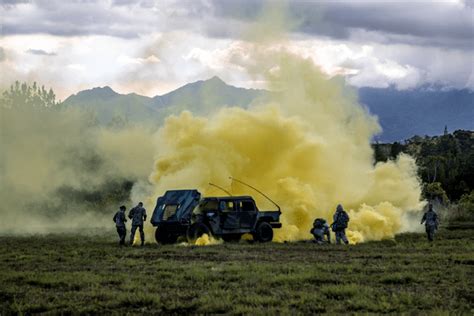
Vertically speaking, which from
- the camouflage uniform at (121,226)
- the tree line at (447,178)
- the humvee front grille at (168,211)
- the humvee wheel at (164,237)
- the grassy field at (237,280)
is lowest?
Answer: the grassy field at (237,280)

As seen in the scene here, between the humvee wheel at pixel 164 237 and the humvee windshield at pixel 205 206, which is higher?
the humvee windshield at pixel 205 206

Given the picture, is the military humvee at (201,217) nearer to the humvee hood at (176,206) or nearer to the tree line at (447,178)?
the humvee hood at (176,206)

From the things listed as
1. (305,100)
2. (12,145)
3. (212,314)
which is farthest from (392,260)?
(12,145)

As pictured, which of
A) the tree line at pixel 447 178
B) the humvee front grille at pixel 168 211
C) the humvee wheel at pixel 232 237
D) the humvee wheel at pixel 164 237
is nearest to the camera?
the humvee front grille at pixel 168 211

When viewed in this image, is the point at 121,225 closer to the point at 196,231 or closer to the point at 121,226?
the point at 121,226

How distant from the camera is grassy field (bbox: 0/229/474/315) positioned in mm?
16469

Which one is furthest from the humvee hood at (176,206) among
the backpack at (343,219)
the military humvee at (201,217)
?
the backpack at (343,219)

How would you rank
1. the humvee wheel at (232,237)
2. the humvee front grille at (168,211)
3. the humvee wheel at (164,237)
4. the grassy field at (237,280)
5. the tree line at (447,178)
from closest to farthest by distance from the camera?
the grassy field at (237,280) < the humvee front grille at (168,211) < the humvee wheel at (164,237) < the humvee wheel at (232,237) < the tree line at (447,178)

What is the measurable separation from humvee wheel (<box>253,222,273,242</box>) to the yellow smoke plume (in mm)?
1789

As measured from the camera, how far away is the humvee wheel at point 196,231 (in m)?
34.6

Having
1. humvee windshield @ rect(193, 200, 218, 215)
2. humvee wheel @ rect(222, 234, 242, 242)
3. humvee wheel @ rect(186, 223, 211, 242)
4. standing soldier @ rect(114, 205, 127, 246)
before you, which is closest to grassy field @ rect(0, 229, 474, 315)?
humvee wheel @ rect(186, 223, 211, 242)

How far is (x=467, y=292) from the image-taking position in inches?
715

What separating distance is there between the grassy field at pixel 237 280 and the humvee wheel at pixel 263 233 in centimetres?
492

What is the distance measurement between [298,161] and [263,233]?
7.15m
